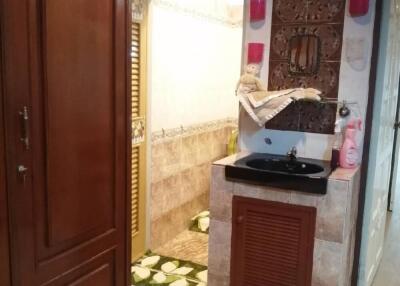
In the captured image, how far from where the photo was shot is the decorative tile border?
3.13m

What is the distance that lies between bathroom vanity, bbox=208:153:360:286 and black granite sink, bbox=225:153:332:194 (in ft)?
0.07

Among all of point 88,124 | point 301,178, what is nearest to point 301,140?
point 301,178

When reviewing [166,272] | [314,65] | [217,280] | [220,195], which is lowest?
[166,272]

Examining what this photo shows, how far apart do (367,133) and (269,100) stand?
21.9 inches

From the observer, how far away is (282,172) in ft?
7.10

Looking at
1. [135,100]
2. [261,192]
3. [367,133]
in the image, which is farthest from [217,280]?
[135,100]

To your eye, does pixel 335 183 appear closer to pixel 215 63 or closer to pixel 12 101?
pixel 12 101

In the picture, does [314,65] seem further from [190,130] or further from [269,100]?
[190,130]

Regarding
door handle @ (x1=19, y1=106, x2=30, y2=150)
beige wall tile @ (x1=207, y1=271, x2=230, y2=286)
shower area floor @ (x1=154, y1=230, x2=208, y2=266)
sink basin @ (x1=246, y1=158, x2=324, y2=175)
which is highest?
door handle @ (x1=19, y1=106, x2=30, y2=150)

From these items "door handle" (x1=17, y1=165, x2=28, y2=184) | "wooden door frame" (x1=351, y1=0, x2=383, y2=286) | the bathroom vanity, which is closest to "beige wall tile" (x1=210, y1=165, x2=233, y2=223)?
the bathroom vanity

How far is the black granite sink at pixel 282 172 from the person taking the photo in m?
2.06

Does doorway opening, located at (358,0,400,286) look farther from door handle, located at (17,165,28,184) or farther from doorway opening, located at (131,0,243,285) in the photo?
door handle, located at (17,165,28,184)

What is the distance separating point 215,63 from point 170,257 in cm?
175

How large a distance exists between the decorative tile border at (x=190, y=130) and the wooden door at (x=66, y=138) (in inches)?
60.7
